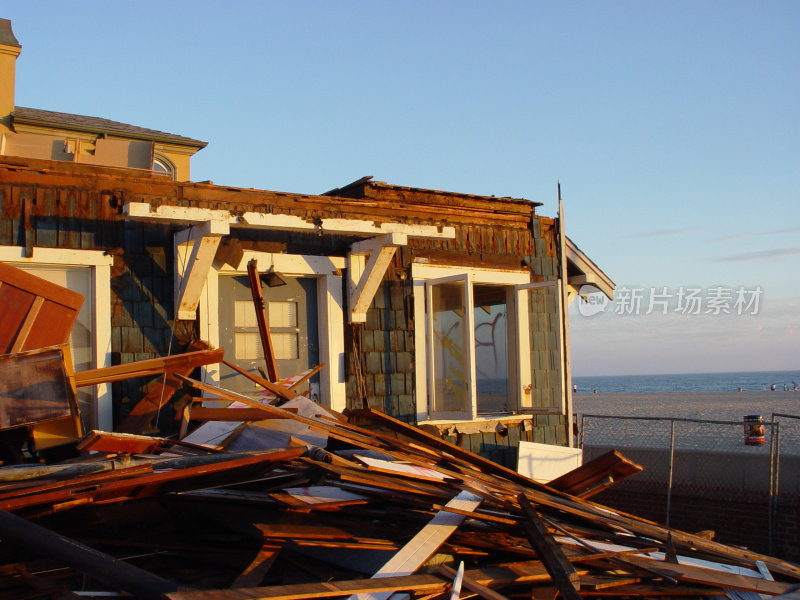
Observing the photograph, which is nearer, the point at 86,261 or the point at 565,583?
the point at 565,583

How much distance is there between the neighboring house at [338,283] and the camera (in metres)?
7.45

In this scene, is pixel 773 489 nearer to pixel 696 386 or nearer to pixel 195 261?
pixel 195 261

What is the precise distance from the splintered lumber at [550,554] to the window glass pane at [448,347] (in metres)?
4.21

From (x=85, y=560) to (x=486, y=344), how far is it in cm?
723

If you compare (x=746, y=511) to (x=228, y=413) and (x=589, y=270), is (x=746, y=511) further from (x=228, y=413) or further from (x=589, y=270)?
(x=228, y=413)

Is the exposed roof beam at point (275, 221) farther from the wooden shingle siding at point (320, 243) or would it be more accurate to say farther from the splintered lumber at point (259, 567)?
the splintered lumber at point (259, 567)

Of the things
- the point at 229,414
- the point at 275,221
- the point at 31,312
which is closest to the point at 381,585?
the point at 229,414

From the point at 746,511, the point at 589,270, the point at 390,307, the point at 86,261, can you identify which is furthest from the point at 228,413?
the point at 746,511

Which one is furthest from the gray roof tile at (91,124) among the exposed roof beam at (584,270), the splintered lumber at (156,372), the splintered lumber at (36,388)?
the splintered lumber at (36,388)

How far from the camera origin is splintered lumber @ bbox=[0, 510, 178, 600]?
3861mm

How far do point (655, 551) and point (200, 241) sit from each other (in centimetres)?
452

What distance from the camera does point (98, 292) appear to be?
7465 mm

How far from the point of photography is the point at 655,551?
18.0ft

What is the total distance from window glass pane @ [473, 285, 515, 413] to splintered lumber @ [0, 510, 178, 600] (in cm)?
695
